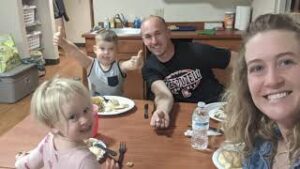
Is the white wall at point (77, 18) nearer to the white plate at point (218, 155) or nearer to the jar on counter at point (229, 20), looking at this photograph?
the jar on counter at point (229, 20)

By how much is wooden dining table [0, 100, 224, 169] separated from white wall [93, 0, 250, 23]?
2.39 metres

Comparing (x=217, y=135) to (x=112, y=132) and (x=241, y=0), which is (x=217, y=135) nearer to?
(x=112, y=132)

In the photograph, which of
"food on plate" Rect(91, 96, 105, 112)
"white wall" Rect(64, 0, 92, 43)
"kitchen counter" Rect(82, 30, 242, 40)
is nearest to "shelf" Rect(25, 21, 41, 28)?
"white wall" Rect(64, 0, 92, 43)

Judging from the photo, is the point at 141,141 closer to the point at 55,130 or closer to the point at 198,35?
the point at 55,130

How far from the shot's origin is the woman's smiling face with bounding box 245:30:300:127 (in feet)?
2.71

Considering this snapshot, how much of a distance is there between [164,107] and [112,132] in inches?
12.7

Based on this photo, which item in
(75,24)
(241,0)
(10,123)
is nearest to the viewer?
(10,123)

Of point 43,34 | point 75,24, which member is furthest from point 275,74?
point 75,24

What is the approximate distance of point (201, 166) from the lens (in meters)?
1.15

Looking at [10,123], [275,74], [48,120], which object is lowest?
[10,123]

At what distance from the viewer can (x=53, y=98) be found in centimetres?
102

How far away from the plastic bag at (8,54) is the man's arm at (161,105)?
2.57 m

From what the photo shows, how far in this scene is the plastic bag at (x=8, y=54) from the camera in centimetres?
378

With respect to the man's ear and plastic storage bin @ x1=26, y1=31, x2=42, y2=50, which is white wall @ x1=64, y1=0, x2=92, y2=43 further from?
the man's ear
